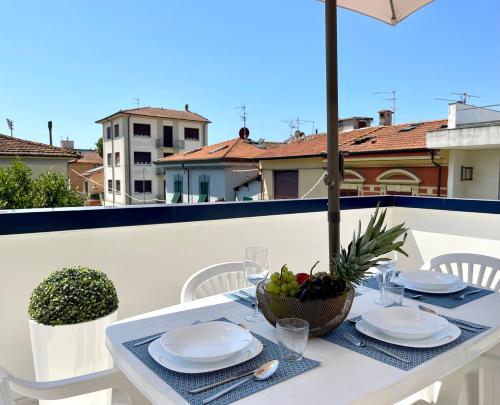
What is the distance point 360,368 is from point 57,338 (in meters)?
1.17

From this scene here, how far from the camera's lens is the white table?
81 centimetres

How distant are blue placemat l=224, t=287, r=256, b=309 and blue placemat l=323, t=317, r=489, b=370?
0.34m

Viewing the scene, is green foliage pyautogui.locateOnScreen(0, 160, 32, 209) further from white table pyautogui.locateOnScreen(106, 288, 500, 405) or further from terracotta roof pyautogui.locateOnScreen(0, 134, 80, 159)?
white table pyautogui.locateOnScreen(106, 288, 500, 405)

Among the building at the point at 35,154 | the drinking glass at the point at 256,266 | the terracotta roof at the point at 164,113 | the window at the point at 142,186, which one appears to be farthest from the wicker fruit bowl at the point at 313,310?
the window at the point at 142,186

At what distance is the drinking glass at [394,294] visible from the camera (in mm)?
1300

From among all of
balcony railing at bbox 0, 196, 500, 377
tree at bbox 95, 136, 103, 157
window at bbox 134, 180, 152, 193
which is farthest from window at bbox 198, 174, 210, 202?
tree at bbox 95, 136, 103, 157

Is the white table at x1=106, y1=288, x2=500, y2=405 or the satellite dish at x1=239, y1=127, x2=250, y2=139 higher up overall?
the satellite dish at x1=239, y1=127, x2=250, y2=139

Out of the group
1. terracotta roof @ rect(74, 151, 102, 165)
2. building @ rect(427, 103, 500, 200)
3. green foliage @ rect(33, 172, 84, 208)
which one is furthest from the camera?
terracotta roof @ rect(74, 151, 102, 165)

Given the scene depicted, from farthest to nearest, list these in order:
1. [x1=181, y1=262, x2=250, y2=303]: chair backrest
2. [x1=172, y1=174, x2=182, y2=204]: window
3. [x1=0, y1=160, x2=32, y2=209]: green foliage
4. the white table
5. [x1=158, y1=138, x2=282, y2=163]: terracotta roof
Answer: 1. [x1=172, y1=174, x2=182, y2=204]: window
2. [x1=158, y1=138, x2=282, y2=163]: terracotta roof
3. [x1=0, y1=160, x2=32, y2=209]: green foliage
4. [x1=181, y1=262, x2=250, y2=303]: chair backrest
5. the white table

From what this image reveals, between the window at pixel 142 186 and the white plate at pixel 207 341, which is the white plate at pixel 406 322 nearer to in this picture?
the white plate at pixel 207 341

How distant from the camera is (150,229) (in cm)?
221

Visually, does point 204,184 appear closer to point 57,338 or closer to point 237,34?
point 237,34

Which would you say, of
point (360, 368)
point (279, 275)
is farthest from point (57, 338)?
point (360, 368)

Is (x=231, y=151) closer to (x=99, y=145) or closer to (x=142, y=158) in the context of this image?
(x=142, y=158)
